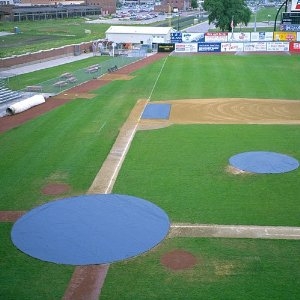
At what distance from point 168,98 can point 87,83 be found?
10.0 meters

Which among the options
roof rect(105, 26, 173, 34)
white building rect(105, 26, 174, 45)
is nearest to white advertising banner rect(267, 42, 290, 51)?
white building rect(105, 26, 174, 45)

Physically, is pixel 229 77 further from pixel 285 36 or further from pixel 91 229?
pixel 91 229

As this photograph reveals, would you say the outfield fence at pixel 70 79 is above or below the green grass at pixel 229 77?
above

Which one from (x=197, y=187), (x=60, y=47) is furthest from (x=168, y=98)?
(x=60, y=47)

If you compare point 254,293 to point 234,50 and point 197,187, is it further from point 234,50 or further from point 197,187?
point 234,50

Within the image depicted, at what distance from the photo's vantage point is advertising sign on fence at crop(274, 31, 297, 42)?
6059cm

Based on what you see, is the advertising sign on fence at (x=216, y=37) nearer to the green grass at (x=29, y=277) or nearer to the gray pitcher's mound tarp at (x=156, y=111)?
the gray pitcher's mound tarp at (x=156, y=111)

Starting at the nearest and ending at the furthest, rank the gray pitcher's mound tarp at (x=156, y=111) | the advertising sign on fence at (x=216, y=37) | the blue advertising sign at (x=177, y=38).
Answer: the gray pitcher's mound tarp at (x=156, y=111) → the advertising sign on fence at (x=216, y=37) → the blue advertising sign at (x=177, y=38)

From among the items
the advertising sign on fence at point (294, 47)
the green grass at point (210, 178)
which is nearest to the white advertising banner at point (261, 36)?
the advertising sign on fence at point (294, 47)

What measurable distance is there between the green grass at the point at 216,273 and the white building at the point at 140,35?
54.0 meters

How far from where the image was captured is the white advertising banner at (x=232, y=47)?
2345 inches

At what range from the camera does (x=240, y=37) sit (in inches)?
2430

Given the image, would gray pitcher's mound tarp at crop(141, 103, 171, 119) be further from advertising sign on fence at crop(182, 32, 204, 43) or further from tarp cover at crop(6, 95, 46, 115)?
advertising sign on fence at crop(182, 32, 204, 43)

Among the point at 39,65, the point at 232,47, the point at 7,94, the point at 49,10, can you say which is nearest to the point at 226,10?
the point at 232,47
